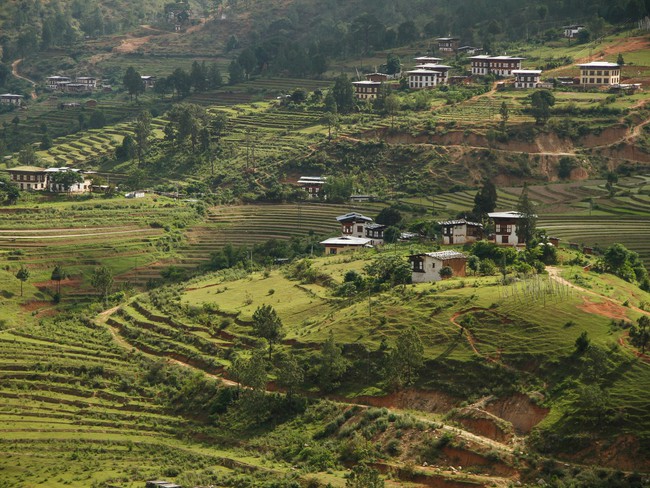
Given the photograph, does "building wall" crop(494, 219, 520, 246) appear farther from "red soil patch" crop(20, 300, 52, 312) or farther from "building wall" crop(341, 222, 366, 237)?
"red soil patch" crop(20, 300, 52, 312)

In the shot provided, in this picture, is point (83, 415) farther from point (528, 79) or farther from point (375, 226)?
point (528, 79)

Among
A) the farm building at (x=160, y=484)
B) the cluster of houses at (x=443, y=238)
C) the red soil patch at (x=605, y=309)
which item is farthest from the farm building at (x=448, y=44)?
the farm building at (x=160, y=484)

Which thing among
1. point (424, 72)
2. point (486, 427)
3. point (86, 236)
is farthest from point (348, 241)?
point (424, 72)

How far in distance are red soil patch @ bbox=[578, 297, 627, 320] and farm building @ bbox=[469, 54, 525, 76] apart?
215 feet

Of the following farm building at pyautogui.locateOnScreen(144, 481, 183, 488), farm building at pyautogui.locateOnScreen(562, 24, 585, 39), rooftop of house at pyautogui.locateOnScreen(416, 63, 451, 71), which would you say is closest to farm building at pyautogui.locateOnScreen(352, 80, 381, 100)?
rooftop of house at pyautogui.locateOnScreen(416, 63, 451, 71)

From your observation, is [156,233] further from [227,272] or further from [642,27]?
[642,27]

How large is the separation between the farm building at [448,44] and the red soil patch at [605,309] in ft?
266

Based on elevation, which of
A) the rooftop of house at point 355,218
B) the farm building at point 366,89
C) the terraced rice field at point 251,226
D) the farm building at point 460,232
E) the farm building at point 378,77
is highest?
the farm building at point 378,77

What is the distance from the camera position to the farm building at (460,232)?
8369 centimetres

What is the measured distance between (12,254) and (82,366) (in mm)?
20554

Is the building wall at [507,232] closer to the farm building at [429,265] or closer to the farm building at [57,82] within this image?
the farm building at [429,265]

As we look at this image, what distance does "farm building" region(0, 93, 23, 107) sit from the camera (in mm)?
155875

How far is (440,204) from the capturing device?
335ft

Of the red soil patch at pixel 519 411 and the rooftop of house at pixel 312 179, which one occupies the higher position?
the rooftop of house at pixel 312 179
